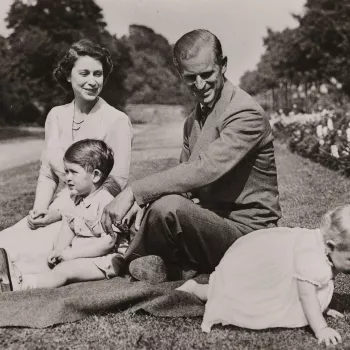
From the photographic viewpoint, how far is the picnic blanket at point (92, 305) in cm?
317

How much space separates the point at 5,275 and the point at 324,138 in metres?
7.28

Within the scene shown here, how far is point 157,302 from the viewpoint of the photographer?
10.6 feet

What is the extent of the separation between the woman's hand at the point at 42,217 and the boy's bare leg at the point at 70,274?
55cm

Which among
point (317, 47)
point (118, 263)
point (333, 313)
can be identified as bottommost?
point (333, 313)

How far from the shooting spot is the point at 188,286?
3447mm

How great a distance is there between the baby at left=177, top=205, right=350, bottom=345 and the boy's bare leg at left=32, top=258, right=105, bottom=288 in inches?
35.1

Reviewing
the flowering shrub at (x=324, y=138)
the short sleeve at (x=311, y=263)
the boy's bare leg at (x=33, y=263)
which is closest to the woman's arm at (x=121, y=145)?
the boy's bare leg at (x=33, y=263)

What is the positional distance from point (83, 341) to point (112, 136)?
1868mm

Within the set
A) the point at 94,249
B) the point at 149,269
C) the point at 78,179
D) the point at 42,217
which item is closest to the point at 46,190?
the point at 42,217

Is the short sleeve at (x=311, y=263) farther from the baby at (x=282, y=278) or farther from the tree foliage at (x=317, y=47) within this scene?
the tree foliage at (x=317, y=47)

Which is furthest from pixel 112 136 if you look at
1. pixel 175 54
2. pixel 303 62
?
pixel 303 62

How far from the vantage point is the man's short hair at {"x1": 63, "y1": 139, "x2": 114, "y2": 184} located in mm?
4008

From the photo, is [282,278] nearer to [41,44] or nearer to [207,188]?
[207,188]

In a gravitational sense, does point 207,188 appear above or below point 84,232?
above
